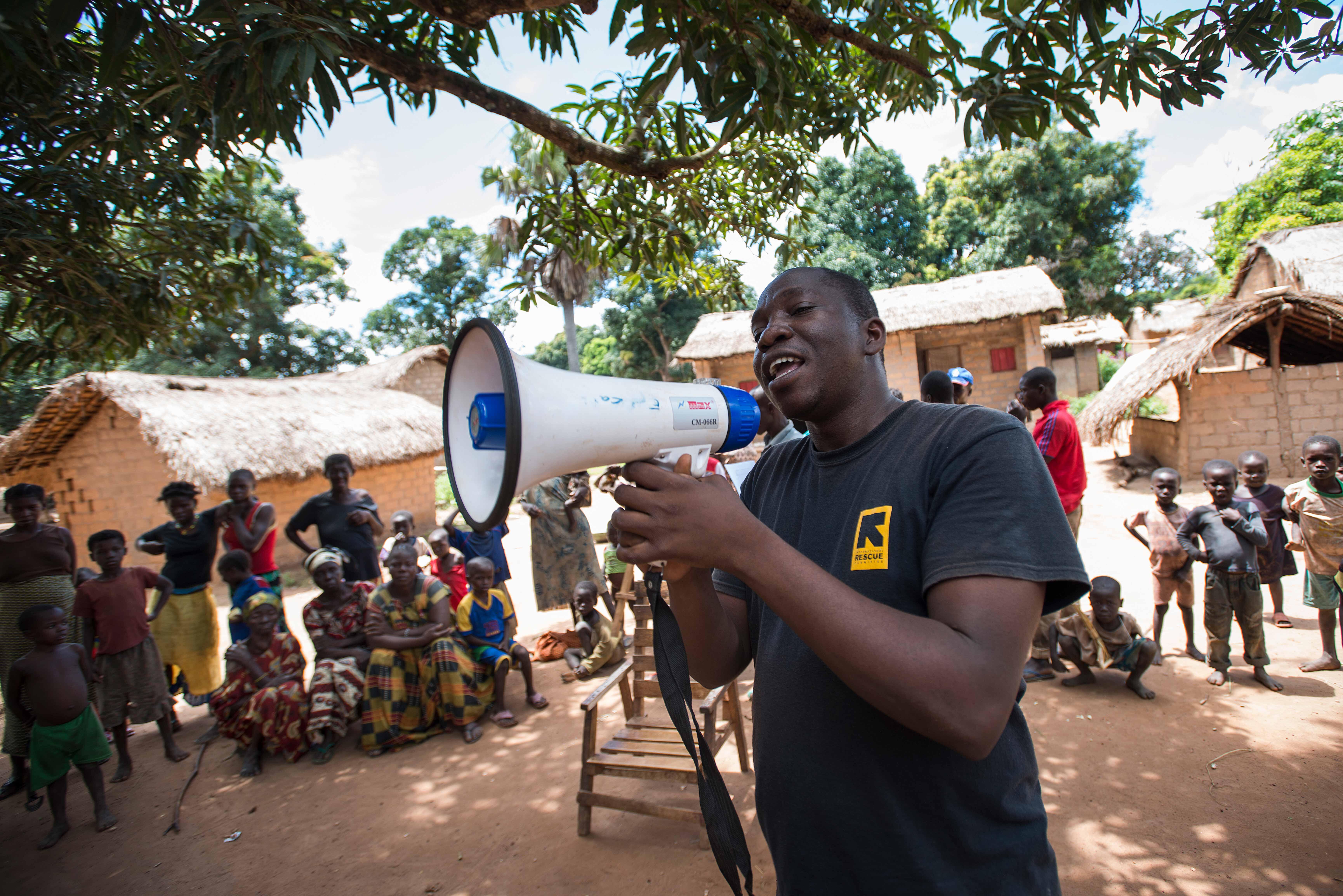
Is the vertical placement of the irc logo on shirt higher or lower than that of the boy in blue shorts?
higher

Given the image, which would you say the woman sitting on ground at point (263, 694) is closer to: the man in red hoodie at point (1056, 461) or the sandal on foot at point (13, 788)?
the sandal on foot at point (13, 788)

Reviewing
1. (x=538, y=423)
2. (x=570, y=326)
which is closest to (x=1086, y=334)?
(x=570, y=326)

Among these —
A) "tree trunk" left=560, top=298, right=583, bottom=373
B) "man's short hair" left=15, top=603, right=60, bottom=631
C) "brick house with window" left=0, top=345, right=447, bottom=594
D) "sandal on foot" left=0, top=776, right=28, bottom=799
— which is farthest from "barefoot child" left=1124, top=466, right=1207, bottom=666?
"tree trunk" left=560, top=298, right=583, bottom=373

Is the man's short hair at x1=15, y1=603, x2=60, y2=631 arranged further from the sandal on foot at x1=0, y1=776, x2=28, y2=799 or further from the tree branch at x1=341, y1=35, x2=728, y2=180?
the tree branch at x1=341, y1=35, x2=728, y2=180

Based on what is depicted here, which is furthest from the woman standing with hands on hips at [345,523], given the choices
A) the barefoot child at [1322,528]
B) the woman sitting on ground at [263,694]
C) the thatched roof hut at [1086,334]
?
the thatched roof hut at [1086,334]

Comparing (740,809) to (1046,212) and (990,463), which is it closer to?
(990,463)

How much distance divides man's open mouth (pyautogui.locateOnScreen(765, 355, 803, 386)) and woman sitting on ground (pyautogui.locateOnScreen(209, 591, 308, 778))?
4.49m

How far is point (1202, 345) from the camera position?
8758mm

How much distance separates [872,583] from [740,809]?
9.31 feet

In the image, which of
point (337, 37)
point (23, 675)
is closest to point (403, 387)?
point (23, 675)

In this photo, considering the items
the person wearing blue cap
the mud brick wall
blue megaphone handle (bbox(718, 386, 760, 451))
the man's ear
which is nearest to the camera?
the man's ear

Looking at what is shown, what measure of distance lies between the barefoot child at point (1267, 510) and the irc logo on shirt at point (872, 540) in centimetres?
452

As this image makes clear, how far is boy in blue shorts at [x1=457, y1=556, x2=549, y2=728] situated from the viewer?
4.59 meters

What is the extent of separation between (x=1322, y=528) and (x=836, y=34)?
4032mm
